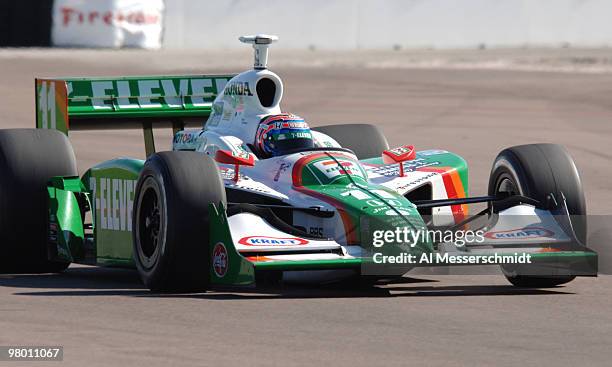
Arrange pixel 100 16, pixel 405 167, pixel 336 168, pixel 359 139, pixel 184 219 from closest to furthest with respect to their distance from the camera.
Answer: pixel 184 219 < pixel 336 168 < pixel 405 167 < pixel 359 139 < pixel 100 16

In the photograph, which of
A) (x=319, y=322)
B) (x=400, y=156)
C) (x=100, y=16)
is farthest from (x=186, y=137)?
(x=100, y=16)

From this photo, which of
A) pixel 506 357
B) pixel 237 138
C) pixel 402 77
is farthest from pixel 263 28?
pixel 506 357

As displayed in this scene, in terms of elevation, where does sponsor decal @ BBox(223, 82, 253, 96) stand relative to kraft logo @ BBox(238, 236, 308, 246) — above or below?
above

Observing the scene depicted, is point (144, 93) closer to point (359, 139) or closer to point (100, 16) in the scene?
point (359, 139)

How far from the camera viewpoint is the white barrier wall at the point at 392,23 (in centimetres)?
4341

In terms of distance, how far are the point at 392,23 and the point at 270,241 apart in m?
34.3

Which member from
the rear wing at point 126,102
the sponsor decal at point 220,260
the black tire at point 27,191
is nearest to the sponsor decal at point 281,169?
the sponsor decal at point 220,260

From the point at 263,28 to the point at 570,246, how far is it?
33.9 metres

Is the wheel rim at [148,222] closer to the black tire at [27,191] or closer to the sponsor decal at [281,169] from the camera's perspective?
the sponsor decal at [281,169]

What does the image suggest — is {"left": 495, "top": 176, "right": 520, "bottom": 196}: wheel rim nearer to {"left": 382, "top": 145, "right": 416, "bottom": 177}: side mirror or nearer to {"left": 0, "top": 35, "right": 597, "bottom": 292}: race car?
{"left": 0, "top": 35, "right": 597, "bottom": 292}: race car

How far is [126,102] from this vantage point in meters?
14.1

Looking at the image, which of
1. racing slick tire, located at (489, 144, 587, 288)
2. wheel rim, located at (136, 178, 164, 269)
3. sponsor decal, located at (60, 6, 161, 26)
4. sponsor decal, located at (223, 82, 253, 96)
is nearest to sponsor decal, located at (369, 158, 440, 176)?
racing slick tire, located at (489, 144, 587, 288)

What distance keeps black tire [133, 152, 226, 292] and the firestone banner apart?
3143cm

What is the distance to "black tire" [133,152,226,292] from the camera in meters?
10.2
